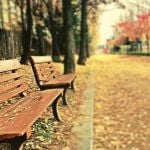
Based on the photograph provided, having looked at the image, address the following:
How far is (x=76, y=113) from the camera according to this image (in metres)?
9.98

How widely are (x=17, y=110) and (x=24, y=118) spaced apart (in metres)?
0.67

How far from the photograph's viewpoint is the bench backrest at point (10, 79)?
6206 mm

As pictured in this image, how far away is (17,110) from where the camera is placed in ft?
18.8

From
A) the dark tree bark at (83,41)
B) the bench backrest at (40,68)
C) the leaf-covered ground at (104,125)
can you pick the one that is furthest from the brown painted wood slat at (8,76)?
the dark tree bark at (83,41)

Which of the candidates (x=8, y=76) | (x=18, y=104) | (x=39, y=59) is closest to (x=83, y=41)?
(x=39, y=59)

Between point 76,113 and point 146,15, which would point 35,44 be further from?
point 146,15

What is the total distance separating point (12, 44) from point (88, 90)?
2919 millimetres

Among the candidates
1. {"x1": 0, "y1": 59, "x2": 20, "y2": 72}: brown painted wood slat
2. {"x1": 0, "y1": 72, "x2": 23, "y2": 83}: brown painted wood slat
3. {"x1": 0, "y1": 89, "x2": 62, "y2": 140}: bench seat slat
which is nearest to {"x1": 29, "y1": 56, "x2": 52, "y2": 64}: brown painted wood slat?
{"x1": 0, "y1": 72, "x2": 23, "y2": 83}: brown painted wood slat

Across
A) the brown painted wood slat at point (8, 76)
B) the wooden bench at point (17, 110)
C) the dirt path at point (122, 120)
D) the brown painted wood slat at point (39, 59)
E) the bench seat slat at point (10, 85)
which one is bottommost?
the dirt path at point (122, 120)

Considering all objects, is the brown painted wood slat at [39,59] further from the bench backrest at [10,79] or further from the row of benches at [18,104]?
the bench backrest at [10,79]

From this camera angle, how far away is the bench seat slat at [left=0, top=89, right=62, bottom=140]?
4279 millimetres

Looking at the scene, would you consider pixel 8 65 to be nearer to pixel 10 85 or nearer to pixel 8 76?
pixel 8 76

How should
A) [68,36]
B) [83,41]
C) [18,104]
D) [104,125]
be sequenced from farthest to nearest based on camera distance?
[83,41]
[68,36]
[104,125]
[18,104]

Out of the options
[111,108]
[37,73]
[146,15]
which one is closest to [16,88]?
[37,73]
